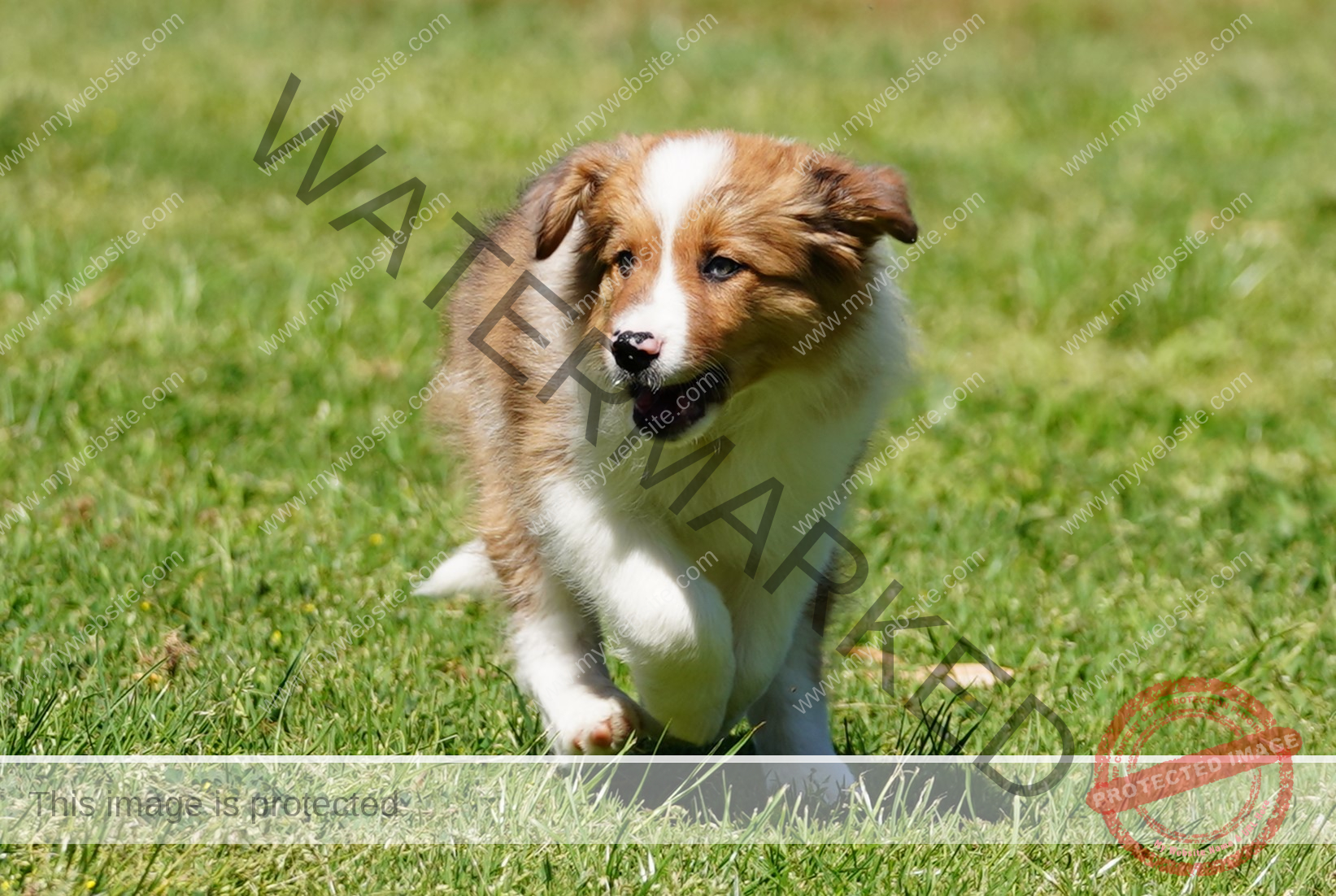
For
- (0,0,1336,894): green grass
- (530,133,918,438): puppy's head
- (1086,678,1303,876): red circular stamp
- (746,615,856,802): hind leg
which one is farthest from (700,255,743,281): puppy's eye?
(1086,678,1303,876): red circular stamp

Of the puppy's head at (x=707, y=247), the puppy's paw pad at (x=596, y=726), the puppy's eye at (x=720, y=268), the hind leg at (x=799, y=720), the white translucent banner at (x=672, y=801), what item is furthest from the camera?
the hind leg at (x=799, y=720)

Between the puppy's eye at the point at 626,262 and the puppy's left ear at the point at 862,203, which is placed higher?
the puppy's left ear at the point at 862,203

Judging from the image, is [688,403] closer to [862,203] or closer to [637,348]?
[637,348]

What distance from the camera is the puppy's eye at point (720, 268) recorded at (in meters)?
3.39

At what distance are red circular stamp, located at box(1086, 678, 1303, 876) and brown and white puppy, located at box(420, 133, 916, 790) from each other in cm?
72

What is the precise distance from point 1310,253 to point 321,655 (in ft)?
20.7

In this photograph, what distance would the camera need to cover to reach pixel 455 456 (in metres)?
4.58

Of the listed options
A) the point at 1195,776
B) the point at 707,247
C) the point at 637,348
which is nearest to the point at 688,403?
the point at 637,348

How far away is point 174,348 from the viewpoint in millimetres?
6125

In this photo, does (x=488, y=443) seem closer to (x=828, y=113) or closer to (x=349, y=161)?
(x=349, y=161)

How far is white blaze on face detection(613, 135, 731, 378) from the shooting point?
3207 mm

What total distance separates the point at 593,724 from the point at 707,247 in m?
1.11

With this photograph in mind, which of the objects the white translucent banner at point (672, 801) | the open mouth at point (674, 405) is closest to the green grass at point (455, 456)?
the white translucent banner at point (672, 801)

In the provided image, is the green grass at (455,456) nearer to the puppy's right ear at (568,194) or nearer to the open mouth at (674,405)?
the open mouth at (674,405)
